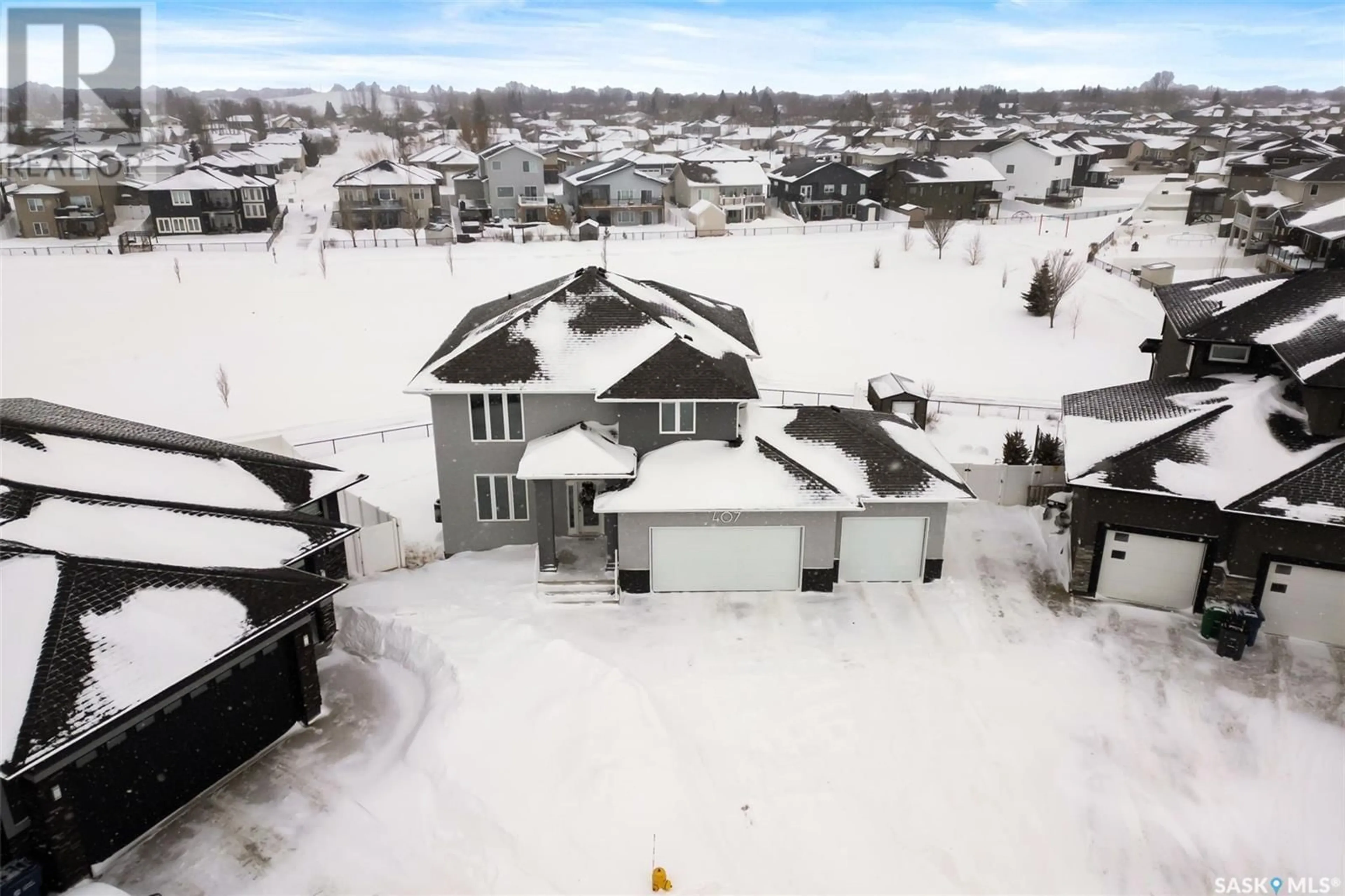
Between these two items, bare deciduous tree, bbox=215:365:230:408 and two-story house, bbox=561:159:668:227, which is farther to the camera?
two-story house, bbox=561:159:668:227

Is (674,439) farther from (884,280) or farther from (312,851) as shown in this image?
(884,280)

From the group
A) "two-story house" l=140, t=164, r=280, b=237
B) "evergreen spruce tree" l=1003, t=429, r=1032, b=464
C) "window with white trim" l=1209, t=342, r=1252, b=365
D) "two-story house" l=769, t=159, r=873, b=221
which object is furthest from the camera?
"two-story house" l=769, t=159, r=873, b=221

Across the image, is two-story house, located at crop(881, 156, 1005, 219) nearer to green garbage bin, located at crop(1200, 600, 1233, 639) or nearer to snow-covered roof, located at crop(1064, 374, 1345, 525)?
snow-covered roof, located at crop(1064, 374, 1345, 525)

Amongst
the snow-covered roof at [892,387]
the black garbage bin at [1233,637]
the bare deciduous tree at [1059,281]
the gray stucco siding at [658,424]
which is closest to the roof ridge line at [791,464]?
the gray stucco siding at [658,424]

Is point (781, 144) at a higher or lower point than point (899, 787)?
higher

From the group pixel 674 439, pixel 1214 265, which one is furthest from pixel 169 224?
pixel 1214 265

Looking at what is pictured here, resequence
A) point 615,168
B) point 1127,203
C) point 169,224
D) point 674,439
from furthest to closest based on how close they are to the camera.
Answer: point 1127,203 < point 615,168 < point 169,224 < point 674,439

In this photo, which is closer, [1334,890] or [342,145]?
[1334,890]

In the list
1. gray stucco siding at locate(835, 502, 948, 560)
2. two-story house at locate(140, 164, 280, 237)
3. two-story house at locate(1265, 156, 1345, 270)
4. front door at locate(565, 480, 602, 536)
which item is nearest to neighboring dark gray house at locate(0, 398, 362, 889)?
front door at locate(565, 480, 602, 536)
